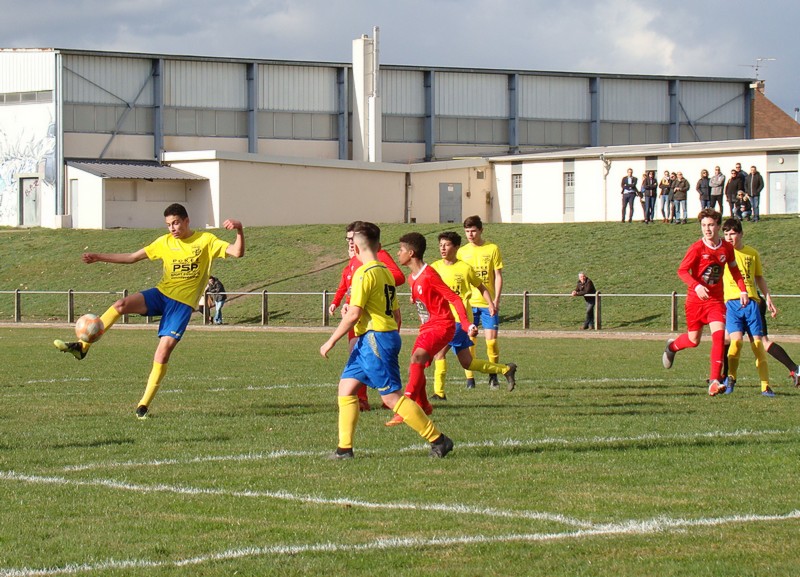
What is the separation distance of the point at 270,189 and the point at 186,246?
46.4 metres

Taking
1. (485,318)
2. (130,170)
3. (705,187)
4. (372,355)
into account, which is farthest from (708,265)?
(130,170)

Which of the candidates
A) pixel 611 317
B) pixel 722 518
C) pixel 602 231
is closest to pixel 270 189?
pixel 602 231

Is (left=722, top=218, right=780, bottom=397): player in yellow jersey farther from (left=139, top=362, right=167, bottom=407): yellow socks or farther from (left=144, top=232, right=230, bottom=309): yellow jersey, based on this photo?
(left=139, top=362, right=167, bottom=407): yellow socks

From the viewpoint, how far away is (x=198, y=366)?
63.0ft

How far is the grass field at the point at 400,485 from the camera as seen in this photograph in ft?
20.7

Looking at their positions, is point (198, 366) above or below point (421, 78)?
below

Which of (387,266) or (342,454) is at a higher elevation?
(387,266)

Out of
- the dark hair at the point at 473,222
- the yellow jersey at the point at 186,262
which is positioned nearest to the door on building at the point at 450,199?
the dark hair at the point at 473,222

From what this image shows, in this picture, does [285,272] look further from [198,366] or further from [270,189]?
[198,366]

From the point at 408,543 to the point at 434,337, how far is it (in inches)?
209

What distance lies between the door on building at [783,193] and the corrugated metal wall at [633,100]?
62.6 feet

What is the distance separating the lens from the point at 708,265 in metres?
14.1

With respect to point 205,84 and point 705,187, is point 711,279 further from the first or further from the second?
point 205,84

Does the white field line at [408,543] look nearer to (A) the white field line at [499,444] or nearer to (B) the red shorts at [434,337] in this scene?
(A) the white field line at [499,444]
